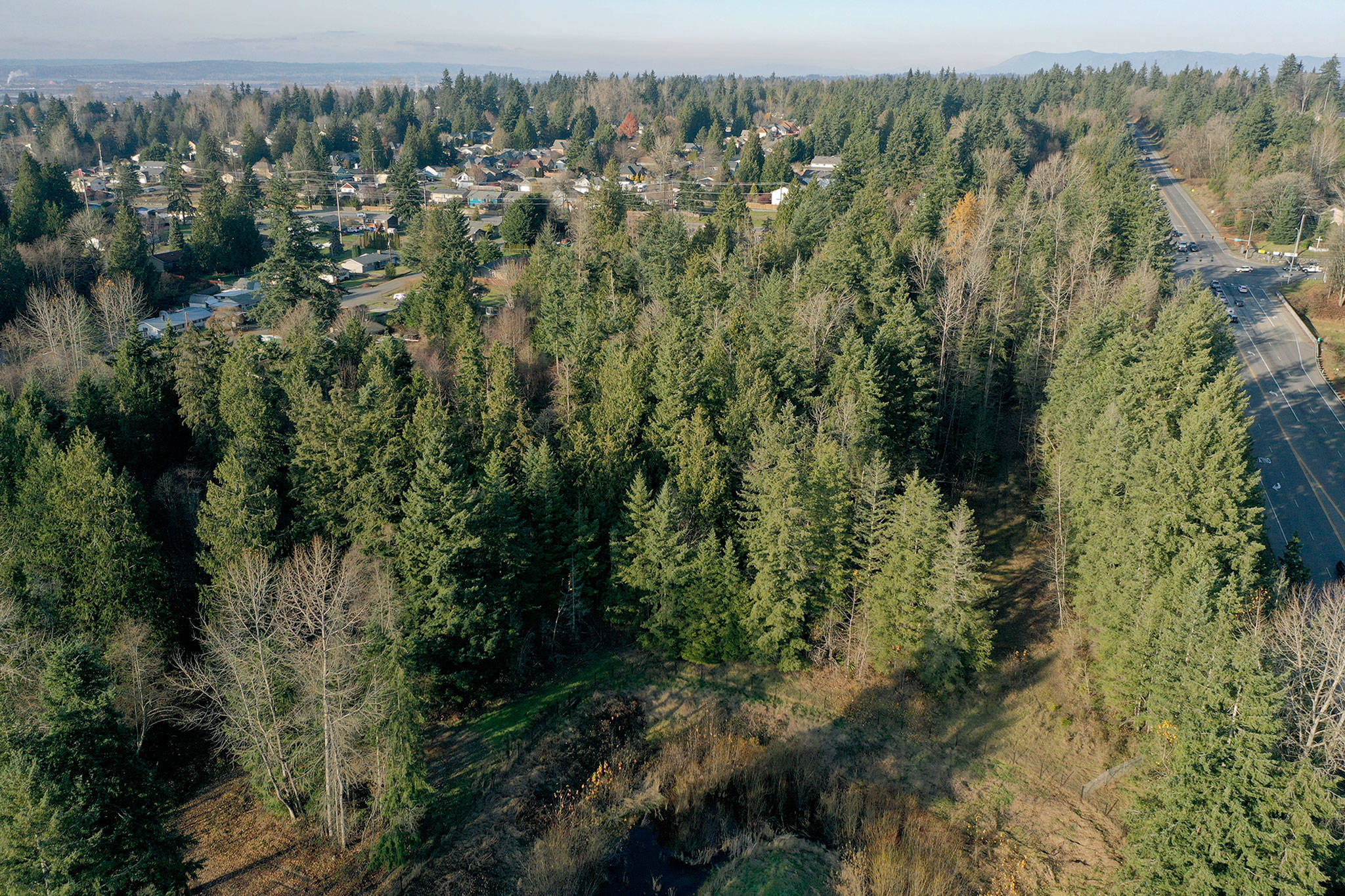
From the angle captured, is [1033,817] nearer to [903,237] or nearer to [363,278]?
[903,237]

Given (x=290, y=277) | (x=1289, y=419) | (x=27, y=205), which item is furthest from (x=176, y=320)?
(x=1289, y=419)

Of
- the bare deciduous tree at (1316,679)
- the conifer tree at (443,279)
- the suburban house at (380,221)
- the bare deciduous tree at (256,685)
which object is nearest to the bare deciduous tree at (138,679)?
the bare deciduous tree at (256,685)

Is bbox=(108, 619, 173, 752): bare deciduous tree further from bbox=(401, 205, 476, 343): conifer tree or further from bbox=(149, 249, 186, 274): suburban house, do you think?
bbox=(149, 249, 186, 274): suburban house

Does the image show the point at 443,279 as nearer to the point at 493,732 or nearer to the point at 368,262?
the point at 368,262

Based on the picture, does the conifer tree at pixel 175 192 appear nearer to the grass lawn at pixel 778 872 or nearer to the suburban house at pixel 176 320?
the suburban house at pixel 176 320

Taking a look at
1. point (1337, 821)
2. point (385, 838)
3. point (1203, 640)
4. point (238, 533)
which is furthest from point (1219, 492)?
point (238, 533)

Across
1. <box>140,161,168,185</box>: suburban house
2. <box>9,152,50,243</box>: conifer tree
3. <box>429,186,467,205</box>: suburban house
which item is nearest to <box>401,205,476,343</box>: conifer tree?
<box>9,152,50,243</box>: conifer tree
